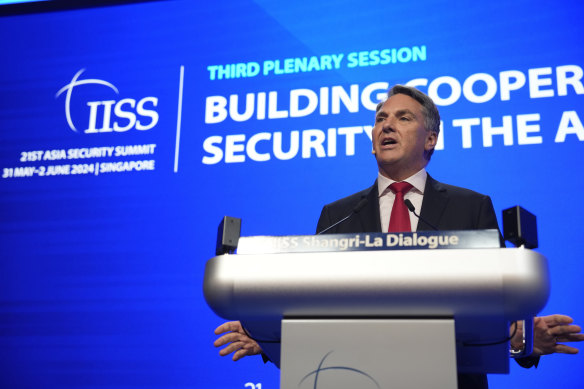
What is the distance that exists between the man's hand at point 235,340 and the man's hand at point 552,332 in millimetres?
572

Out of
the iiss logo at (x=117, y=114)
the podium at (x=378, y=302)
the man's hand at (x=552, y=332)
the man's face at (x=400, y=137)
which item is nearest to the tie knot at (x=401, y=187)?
the man's face at (x=400, y=137)

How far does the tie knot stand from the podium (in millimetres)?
707

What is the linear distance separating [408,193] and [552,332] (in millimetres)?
533

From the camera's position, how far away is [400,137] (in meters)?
1.79

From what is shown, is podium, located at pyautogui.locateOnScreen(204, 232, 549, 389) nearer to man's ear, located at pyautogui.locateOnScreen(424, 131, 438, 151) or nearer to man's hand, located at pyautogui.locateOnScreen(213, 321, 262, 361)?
man's hand, located at pyautogui.locateOnScreen(213, 321, 262, 361)

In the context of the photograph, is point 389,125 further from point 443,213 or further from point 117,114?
point 117,114

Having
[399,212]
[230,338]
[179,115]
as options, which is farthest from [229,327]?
[179,115]

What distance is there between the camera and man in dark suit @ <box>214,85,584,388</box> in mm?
1603

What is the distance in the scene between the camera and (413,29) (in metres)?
3.05

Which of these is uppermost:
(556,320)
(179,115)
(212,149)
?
(179,115)

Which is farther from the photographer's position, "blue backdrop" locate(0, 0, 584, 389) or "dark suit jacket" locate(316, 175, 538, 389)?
"blue backdrop" locate(0, 0, 584, 389)

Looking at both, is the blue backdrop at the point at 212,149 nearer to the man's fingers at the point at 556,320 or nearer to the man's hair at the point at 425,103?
the man's hair at the point at 425,103

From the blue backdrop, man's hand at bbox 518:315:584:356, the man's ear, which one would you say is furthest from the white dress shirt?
the blue backdrop

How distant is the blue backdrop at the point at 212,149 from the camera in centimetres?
276
